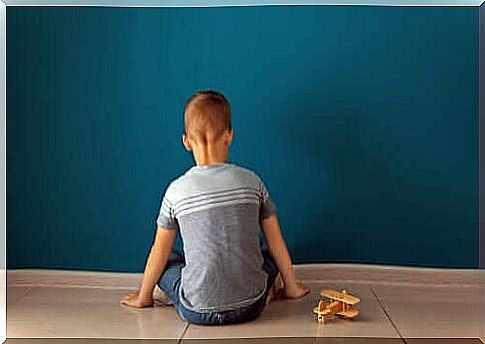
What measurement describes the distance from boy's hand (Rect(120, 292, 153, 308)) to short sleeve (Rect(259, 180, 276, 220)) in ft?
0.97

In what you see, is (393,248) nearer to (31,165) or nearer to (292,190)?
(292,190)

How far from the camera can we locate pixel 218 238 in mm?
1696

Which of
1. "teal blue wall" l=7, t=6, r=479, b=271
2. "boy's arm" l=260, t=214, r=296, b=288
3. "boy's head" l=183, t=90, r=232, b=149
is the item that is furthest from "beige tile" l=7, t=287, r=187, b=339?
"boy's head" l=183, t=90, r=232, b=149

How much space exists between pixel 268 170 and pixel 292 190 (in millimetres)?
71

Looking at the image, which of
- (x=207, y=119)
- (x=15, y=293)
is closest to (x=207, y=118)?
(x=207, y=119)

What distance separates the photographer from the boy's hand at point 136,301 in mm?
Result: 1817

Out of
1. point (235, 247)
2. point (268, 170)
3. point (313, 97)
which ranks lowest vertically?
point (235, 247)

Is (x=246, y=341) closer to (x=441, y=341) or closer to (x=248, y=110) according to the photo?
(x=441, y=341)

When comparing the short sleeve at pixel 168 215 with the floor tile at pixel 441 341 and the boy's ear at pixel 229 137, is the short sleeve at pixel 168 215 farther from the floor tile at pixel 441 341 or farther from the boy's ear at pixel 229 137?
the floor tile at pixel 441 341

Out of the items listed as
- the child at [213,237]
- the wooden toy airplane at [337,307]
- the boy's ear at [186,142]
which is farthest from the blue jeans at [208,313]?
the boy's ear at [186,142]

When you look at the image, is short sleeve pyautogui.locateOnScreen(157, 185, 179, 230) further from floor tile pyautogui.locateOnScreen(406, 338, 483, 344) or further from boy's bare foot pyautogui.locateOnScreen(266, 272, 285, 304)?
floor tile pyautogui.locateOnScreen(406, 338, 483, 344)

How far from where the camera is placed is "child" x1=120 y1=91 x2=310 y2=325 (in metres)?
1.69

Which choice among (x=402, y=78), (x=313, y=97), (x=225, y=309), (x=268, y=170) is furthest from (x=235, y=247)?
(x=402, y=78)

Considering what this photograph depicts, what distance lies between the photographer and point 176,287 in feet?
5.75
